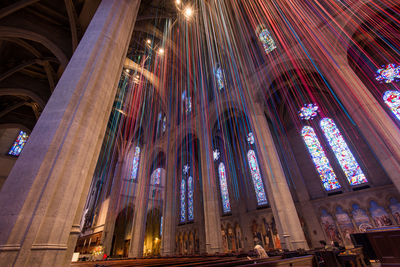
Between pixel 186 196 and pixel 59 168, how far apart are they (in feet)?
50.1

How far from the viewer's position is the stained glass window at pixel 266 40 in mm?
9883

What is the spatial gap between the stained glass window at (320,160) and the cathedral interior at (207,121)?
7cm

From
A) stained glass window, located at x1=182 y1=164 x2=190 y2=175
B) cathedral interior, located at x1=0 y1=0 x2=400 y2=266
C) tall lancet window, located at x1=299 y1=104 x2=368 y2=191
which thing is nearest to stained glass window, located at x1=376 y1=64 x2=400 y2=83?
cathedral interior, located at x1=0 y1=0 x2=400 y2=266

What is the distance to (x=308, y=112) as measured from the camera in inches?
455

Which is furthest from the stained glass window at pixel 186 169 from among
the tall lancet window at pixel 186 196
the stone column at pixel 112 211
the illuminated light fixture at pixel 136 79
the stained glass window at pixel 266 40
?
the stained glass window at pixel 266 40

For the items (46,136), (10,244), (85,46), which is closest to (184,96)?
(85,46)

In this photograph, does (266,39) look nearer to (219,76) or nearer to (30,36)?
(219,76)

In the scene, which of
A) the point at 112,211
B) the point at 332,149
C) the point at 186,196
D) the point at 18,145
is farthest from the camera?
the point at 186,196

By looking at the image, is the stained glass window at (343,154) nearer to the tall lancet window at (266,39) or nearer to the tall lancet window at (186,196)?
the tall lancet window at (266,39)

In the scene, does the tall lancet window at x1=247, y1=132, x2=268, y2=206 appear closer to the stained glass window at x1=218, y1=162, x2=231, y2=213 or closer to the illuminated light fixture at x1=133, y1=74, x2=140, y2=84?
the stained glass window at x1=218, y1=162, x2=231, y2=213

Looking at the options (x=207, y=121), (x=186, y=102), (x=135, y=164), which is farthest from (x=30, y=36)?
(x=135, y=164)

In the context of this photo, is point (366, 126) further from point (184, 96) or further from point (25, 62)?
point (25, 62)

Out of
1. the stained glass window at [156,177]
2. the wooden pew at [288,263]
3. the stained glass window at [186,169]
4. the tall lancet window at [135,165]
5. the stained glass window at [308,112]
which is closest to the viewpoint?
the wooden pew at [288,263]

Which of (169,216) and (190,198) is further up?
(190,198)
